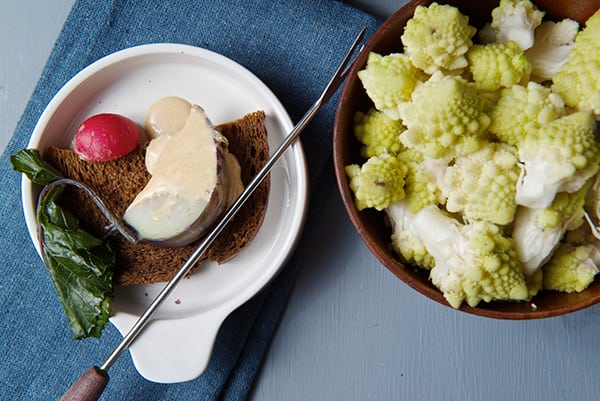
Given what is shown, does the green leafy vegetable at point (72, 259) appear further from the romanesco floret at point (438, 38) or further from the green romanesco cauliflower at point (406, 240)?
the romanesco floret at point (438, 38)

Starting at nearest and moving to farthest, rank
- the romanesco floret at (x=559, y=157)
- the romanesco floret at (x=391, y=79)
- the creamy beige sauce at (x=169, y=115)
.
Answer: the romanesco floret at (x=559, y=157)
the romanesco floret at (x=391, y=79)
the creamy beige sauce at (x=169, y=115)

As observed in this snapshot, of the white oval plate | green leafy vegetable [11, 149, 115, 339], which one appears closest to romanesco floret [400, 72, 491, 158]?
the white oval plate

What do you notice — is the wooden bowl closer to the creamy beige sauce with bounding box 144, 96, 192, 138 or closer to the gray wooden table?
the gray wooden table

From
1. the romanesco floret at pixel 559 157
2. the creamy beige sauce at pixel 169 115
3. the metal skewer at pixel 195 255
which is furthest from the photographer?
the creamy beige sauce at pixel 169 115

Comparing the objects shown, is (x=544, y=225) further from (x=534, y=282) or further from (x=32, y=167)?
(x=32, y=167)

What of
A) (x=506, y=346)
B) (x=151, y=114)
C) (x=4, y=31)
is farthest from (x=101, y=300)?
(x=506, y=346)

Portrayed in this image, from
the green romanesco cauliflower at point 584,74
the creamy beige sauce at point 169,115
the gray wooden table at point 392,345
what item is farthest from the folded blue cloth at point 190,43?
the green romanesco cauliflower at point 584,74
